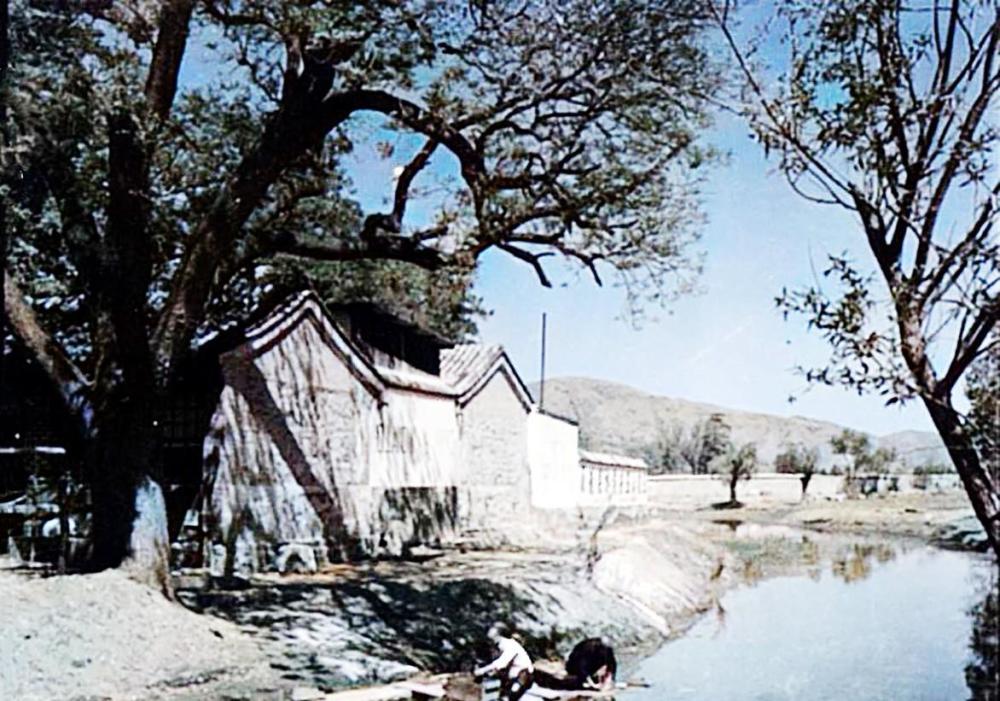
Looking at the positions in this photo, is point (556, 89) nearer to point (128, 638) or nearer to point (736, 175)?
point (736, 175)

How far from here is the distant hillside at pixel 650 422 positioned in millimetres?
3012

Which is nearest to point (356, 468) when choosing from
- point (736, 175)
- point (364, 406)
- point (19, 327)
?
point (364, 406)

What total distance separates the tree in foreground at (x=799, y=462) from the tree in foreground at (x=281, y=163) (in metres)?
0.58

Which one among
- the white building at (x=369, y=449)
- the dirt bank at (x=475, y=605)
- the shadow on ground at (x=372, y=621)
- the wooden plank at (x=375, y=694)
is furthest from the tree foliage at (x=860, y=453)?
the wooden plank at (x=375, y=694)

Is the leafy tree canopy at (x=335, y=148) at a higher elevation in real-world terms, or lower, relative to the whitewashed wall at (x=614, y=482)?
higher

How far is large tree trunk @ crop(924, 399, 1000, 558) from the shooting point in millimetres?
2496

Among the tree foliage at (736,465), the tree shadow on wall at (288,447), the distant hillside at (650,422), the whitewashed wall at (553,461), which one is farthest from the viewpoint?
the tree shadow on wall at (288,447)

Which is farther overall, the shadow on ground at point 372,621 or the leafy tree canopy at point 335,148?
the leafy tree canopy at point 335,148

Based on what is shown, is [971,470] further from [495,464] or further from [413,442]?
[413,442]

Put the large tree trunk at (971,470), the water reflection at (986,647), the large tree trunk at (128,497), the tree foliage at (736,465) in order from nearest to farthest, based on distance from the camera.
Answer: the large tree trunk at (971,470) → the water reflection at (986,647) → the tree foliage at (736,465) → the large tree trunk at (128,497)

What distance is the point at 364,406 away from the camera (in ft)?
12.9

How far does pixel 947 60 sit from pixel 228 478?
285cm

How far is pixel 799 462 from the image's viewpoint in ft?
10.5

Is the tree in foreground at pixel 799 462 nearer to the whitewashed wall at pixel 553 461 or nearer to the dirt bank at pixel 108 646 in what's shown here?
the whitewashed wall at pixel 553 461
